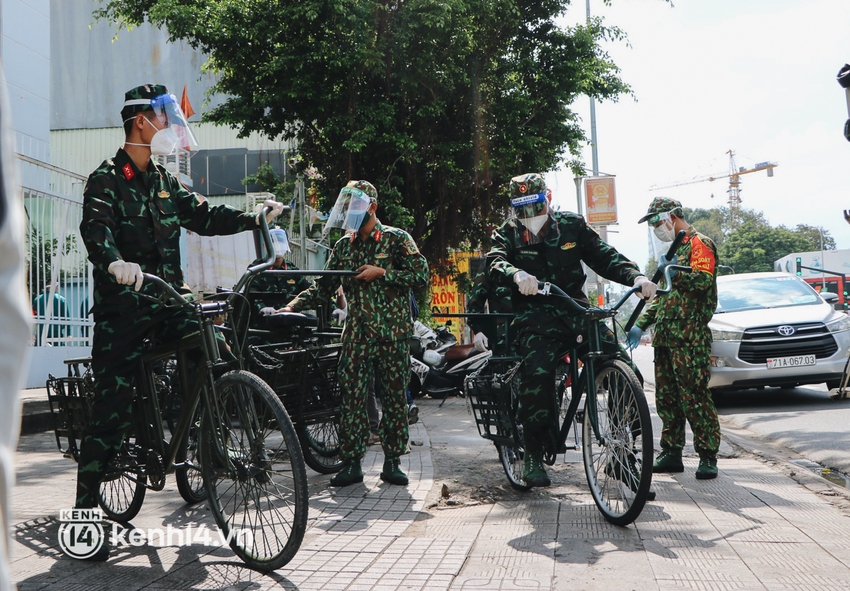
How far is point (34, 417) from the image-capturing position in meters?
8.05

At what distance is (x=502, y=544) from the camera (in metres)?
3.83

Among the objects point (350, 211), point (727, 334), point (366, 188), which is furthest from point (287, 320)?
point (727, 334)

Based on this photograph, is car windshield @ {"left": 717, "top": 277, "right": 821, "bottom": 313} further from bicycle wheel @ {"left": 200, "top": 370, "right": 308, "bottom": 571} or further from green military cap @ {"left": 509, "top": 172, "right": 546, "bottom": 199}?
bicycle wheel @ {"left": 200, "top": 370, "right": 308, "bottom": 571}

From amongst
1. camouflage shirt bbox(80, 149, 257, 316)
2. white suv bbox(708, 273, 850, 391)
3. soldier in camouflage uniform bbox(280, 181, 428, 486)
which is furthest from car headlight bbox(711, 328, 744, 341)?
camouflage shirt bbox(80, 149, 257, 316)

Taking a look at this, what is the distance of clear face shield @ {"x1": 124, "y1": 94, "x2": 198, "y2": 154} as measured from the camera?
3973mm

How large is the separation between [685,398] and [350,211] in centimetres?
257

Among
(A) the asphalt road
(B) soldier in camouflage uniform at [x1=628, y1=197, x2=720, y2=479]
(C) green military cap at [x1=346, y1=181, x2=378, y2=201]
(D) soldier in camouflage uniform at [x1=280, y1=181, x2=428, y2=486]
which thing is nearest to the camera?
(D) soldier in camouflage uniform at [x1=280, y1=181, x2=428, y2=486]

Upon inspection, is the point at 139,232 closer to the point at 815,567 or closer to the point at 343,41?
the point at 815,567

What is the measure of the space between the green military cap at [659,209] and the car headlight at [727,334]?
17.0ft

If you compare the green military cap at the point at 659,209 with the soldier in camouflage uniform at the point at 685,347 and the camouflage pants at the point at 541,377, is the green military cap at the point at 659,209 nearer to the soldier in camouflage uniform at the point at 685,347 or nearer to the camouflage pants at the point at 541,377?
the soldier in camouflage uniform at the point at 685,347

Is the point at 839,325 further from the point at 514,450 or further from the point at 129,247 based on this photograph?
the point at 129,247

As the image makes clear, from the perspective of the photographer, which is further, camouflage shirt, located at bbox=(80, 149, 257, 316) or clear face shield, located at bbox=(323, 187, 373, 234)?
clear face shield, located at bbox=(323, 187, 373, 234)

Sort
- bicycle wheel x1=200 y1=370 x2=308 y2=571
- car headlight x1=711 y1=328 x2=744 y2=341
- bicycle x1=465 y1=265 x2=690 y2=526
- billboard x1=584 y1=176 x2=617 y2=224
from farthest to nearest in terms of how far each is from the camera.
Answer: billboard x1=584 y1=176 x2=617 y2=224 < car headlight x1=711 y1=328 x2=744 y2=341 < bicycle x1=465 y1=265 x2=690 y2=526 < bicycle wheel x1=200 y1=370 x2=308 y2=571

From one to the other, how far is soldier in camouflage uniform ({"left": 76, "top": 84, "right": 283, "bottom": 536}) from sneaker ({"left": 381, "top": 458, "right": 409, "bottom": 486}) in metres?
2.03
